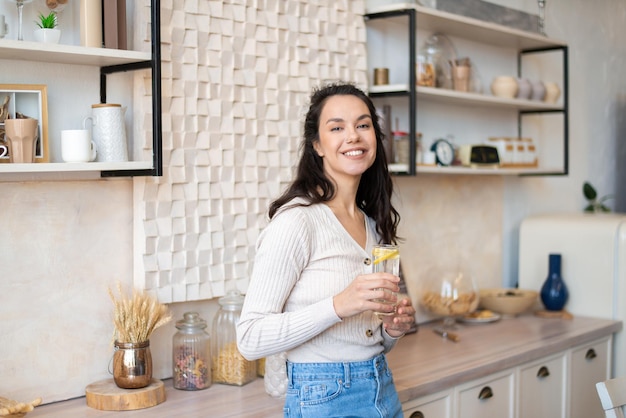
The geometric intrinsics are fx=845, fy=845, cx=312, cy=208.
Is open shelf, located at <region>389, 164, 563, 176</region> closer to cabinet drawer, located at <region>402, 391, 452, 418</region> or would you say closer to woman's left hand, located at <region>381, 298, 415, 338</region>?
cabinet drawer, located at <region>402, 391, 452, 418</region>

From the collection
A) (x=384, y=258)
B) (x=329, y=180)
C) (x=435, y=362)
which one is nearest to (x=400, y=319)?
(x=384, y=258)

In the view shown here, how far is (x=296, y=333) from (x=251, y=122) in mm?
1090

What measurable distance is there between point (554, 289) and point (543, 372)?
693 millimetres

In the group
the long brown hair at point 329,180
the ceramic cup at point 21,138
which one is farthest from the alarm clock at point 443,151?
the ceramic cup at point 21,138

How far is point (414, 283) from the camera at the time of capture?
368cm

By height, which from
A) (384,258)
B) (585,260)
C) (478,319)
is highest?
(384,258)

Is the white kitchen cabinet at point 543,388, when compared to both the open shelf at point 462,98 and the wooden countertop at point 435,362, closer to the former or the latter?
the wooden countertop at point 435,362

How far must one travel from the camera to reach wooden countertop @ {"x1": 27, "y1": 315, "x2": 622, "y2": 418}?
240cm

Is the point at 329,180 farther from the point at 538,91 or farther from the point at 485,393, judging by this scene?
the point at 538,91

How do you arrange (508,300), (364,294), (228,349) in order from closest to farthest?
1. (364,294)
2. (228,349)
3. (508,300)

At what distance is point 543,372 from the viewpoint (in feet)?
11.1

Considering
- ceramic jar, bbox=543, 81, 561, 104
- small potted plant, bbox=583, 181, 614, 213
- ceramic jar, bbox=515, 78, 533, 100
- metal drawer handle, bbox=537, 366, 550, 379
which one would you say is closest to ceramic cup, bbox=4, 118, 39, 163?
metal drawer handle, bbox=537, 366, 550, 379

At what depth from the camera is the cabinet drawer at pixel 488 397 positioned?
117 inches

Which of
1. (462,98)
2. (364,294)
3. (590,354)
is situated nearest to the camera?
(364,294)
